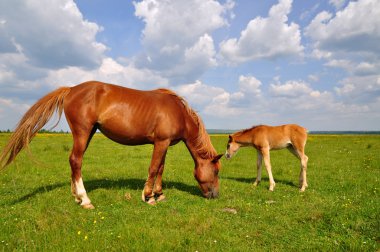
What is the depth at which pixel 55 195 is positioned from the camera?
812 cm

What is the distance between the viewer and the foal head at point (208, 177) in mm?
8289

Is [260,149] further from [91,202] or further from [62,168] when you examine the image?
[62,168]

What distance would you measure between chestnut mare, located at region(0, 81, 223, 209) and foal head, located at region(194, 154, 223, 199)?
0.03m

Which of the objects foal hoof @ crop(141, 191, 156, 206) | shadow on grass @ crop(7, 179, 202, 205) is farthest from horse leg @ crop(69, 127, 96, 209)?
shadow on grass @ crop(7, 179, 202, 205)

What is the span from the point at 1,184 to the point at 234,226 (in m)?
8.11

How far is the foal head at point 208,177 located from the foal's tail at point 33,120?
4.07m

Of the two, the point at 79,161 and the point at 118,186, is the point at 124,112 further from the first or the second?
the point at 118,186

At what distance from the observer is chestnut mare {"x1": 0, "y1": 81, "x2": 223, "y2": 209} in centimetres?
721

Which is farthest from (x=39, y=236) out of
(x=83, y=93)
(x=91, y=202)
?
(x=83, y=93)

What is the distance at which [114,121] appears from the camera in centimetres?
743

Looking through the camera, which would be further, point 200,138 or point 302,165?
point 302,165

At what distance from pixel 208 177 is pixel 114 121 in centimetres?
304

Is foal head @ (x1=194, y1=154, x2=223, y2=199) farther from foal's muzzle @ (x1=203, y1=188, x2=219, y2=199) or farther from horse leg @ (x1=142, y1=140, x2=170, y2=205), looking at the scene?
horse leg @ (x1=142, y1=140, x2=170, y2=205)

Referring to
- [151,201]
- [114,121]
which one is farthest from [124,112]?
[151,201]
